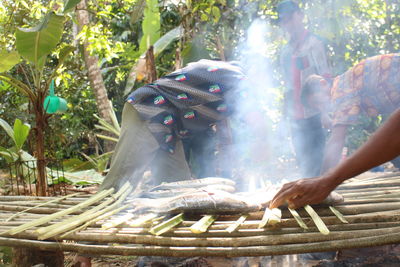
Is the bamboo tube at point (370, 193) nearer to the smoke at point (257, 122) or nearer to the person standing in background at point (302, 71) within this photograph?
the smoke at point (257, 122)

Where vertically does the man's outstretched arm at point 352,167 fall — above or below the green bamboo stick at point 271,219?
above

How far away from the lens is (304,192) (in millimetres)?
1611

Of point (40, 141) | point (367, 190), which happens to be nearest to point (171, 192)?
point (367, 190)

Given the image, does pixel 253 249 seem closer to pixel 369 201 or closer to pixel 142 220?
pixel 142 220

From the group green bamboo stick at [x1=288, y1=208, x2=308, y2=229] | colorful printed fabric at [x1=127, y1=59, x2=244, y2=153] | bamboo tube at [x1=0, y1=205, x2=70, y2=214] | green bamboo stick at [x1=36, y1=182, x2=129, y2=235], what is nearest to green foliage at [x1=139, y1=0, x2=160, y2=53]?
colorful printed fabric at [x1=127, y1=59, x2=244, y2=153]

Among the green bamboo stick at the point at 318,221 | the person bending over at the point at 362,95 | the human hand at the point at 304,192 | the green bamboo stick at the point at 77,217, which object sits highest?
the person bending over at the point at 362,95

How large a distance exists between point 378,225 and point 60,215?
1378 mm

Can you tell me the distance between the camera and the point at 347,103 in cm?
260

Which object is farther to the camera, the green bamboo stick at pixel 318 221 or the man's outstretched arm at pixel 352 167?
the green bamboo stick at pixel 318 221

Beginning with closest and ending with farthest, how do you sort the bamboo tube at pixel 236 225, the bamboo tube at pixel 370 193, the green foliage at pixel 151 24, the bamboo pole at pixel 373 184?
the bamboo tube at pixel 236 225 → the bamboo tube at pixel 370 193 → the bamboo pole at pixel 373 184 → the green foliage at pixel 151 24

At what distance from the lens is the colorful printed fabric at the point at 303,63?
11.9ft

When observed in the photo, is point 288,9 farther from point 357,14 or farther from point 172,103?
point 357,14

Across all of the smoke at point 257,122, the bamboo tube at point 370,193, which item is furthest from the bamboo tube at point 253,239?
the smoke at point 257,122

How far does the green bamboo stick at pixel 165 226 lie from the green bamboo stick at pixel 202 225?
104 mm
